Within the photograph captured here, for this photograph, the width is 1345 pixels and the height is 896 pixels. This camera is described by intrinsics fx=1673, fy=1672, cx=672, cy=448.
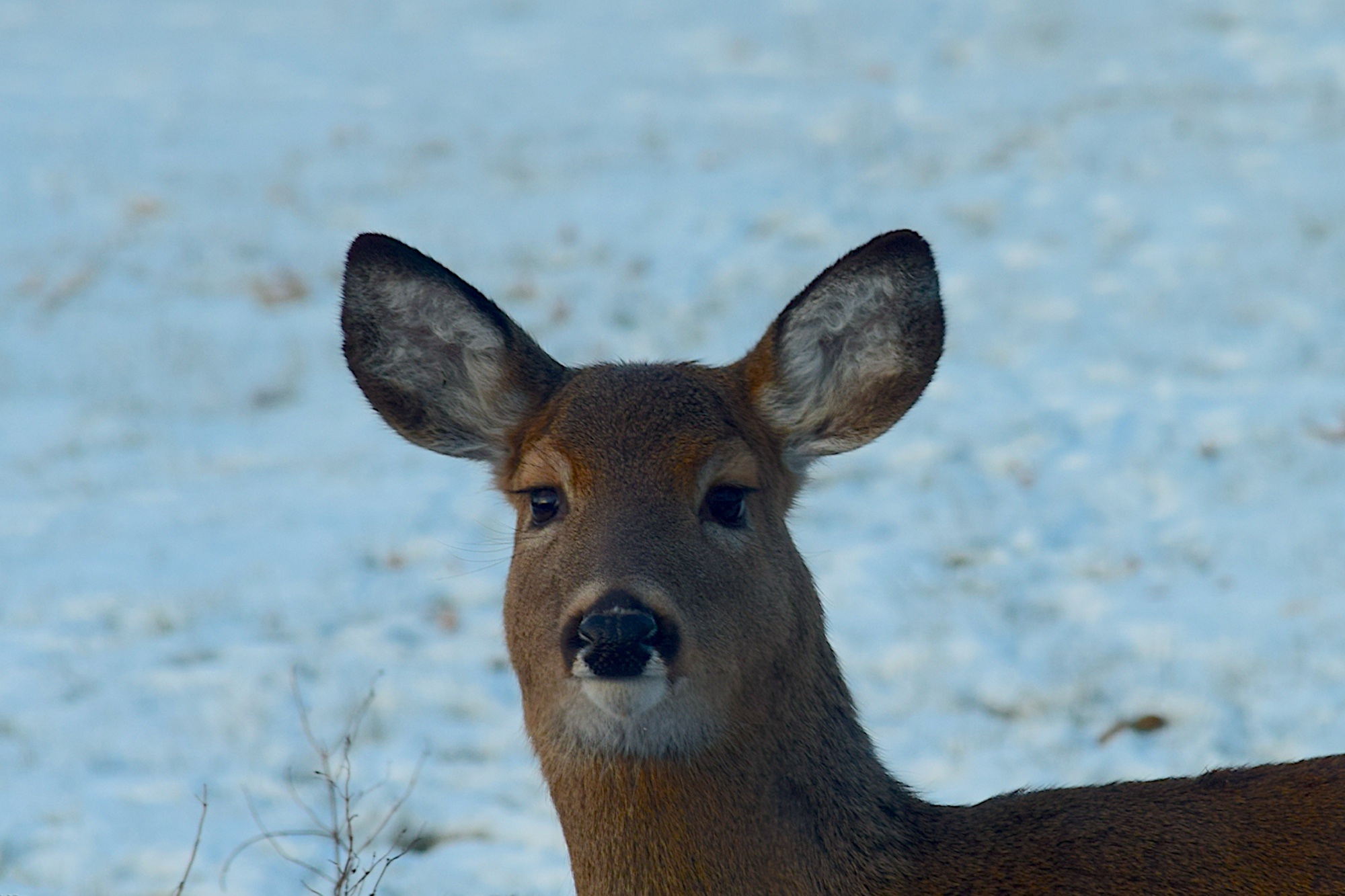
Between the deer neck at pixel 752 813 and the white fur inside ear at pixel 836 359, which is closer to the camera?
the deer neck at pixel 752 813

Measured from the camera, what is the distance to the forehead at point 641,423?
3582mm

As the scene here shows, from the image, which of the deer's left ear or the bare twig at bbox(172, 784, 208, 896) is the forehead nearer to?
the deer's left ear

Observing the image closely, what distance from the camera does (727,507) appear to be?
363cm

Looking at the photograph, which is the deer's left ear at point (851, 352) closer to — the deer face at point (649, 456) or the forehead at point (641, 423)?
the deer face at point (649, 456)

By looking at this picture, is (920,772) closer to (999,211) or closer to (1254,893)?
(1254,893)

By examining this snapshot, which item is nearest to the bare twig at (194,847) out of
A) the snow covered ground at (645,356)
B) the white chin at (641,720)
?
the snow covered ground at (645,356)

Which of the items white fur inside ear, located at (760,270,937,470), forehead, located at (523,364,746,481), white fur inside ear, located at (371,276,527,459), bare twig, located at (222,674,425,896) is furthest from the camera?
bare twig, located at (222,674,425,896)

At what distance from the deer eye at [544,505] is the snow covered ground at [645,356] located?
172 centimetres

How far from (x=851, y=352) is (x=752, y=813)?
1148mm

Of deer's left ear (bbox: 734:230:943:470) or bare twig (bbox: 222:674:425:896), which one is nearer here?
deer's left ear (bbox: 734:230:943:470)

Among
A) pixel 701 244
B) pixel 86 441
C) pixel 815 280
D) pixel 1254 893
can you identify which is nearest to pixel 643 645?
pixel 815 280

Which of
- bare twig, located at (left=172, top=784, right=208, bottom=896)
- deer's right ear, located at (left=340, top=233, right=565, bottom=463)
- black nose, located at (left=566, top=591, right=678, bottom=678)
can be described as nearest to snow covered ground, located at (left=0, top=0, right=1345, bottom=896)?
bare twig, located at (left=172, top=784, right=208, bottom=896)

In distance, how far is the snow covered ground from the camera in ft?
19.6

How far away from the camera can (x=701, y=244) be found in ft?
40.1
